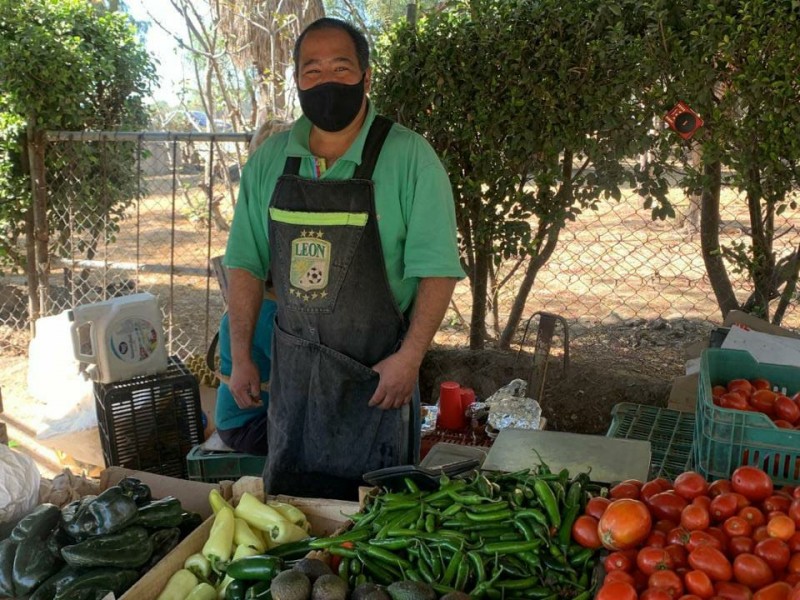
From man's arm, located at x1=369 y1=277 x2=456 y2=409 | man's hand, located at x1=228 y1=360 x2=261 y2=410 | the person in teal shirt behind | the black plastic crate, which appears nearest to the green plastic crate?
the person in teal shirt behind

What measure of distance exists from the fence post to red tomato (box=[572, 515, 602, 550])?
5501 millimetres

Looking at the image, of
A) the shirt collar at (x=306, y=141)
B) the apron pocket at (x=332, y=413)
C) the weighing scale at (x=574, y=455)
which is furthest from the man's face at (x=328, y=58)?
the weighing scale at (x=574, y=455)

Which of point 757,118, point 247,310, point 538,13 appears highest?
point 538,13

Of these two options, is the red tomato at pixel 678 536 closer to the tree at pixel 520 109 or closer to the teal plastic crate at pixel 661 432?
the teal plastic crate at pixel 661 432

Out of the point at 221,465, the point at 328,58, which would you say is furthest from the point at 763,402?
the point at 221,465

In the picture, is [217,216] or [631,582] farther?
[217,216]

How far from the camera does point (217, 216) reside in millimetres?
10453

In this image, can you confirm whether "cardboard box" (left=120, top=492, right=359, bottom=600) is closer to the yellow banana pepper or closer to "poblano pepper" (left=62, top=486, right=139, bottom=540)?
the yellow banana pepper

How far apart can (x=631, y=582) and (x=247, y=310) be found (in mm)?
1911

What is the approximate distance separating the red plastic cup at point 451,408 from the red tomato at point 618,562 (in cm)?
231

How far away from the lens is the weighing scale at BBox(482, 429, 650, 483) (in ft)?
8.18

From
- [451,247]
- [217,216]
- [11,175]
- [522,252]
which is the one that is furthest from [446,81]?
[217,216]

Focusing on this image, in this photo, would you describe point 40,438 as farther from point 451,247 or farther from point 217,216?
point 217,216

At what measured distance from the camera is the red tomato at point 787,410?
252 centimetres
